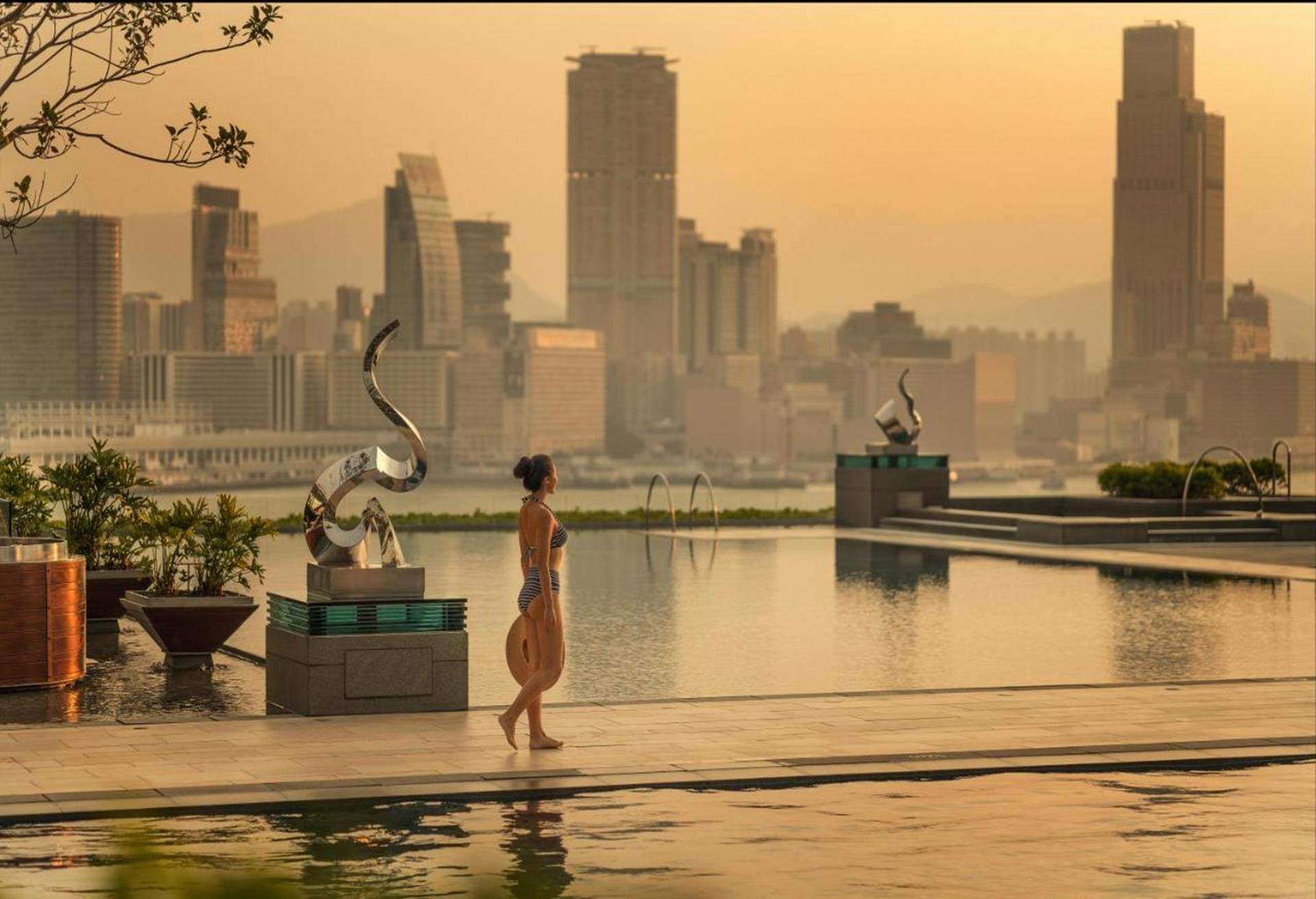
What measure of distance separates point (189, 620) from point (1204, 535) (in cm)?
2192

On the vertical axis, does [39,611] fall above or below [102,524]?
below

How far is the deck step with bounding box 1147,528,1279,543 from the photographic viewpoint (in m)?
34.1

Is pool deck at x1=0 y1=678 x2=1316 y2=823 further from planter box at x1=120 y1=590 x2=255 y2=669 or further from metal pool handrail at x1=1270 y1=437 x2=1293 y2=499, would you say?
metal pool handrail at x1=1270 y1=437 x2=1293 y2=499

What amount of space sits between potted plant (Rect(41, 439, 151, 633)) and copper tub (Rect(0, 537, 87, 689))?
314cm

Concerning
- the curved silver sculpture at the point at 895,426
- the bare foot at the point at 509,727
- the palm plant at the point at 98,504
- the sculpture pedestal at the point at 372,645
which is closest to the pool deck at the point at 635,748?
the bare foot at the point at 509,727

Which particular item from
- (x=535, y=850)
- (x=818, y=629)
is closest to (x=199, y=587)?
(x=818, y=629)

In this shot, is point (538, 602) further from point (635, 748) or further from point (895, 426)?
point (895, 426)

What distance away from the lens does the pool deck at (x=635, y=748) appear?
10.8 m

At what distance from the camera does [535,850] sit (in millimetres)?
9211

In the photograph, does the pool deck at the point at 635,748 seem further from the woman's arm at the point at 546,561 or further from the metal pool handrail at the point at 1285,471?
the metal pool handrail at the point at 1285,471

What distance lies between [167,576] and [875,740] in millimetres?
6779

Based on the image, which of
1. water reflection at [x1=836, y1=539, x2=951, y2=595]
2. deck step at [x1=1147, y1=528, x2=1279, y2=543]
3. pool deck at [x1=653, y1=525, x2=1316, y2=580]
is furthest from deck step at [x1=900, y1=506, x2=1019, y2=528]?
deck step at [x1=1147, y1=528, x2=1279, y2=543]

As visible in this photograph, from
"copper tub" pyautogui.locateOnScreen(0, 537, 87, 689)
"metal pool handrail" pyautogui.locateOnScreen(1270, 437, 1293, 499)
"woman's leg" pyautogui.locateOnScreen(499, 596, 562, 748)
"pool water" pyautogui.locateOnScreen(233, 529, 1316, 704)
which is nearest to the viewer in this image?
"woman's leg" pyautogui.locateOnScreen(499, 596, 562, 748)

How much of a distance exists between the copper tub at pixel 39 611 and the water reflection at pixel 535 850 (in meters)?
5.73
